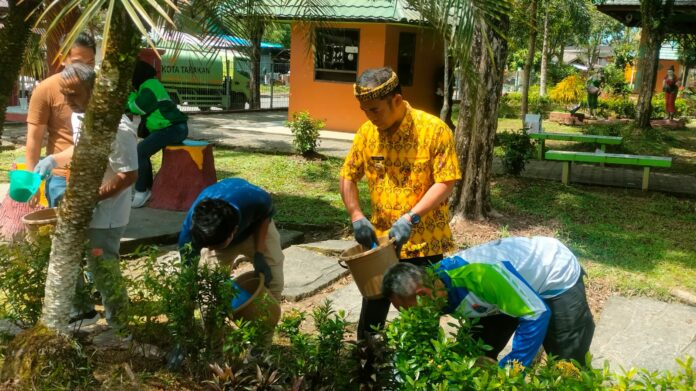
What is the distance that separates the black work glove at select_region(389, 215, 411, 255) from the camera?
3.48 metres

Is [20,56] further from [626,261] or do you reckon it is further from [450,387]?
[626,261]

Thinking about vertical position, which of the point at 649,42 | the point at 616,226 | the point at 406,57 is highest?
the point at 649,42

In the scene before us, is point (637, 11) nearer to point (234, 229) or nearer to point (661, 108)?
point (661, 108)

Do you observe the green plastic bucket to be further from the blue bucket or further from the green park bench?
the green park bench

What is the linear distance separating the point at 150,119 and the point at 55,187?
12.0 feet

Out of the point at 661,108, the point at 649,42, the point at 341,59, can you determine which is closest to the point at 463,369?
the point at 341,59

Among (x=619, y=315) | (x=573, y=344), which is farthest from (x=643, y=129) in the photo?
(x=573, y=344)

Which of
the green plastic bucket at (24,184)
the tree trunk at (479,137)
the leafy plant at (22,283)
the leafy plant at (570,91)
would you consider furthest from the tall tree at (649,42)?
the leafy plant at (22,283)

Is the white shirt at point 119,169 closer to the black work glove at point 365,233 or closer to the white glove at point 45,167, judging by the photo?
the white glove at point 45,167

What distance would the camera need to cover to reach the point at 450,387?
8.27 ft

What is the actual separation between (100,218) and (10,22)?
1160mm

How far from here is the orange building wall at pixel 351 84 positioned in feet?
50.2

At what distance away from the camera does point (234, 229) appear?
3508mm

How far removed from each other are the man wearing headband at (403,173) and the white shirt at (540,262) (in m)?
0.49
